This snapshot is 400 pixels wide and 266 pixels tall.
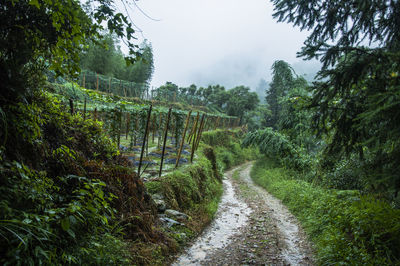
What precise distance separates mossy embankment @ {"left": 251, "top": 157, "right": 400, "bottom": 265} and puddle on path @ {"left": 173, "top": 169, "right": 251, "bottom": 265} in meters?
1.91

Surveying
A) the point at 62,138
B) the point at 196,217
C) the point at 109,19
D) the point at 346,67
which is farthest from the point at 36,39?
the point at 196,217

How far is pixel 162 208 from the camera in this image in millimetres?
5477

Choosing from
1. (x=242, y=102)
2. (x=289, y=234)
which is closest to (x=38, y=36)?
(x=289, y=234)

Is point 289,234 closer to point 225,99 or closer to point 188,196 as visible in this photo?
point 188,196

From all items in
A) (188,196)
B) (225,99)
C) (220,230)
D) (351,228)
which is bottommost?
(220,230)

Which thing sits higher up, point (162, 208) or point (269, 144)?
point (269, 144)

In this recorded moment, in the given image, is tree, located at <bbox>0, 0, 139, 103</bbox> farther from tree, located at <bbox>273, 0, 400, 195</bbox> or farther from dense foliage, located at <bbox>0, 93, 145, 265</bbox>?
tree, located at <bbox>273, 0, 400, 195</bbox>

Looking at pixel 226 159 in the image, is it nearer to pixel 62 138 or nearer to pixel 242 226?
pixel 242 226

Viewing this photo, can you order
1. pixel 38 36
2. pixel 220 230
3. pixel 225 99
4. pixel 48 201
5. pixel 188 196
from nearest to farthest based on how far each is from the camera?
pixel 48 201
pixel 38 36
pixel 220 230
pixel 188 196
pixel 225 99

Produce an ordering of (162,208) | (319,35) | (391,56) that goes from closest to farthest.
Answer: (391,56) → (319,35) → (162,208)

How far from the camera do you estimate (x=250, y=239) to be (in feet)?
18.6

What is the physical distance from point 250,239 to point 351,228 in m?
2.22

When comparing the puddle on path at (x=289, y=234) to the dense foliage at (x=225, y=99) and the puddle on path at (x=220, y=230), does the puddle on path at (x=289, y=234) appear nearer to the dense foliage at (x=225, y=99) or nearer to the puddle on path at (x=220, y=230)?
the puddle on path at (x=220, y=230)

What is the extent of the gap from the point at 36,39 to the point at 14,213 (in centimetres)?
187
